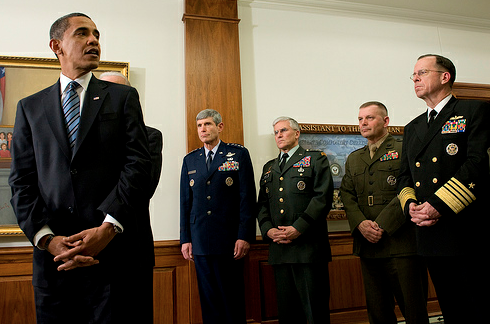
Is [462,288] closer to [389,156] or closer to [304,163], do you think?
[389,156]

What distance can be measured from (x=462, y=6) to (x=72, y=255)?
4.71 m

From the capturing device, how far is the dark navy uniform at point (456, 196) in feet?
6.12

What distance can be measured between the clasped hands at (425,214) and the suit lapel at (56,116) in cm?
162

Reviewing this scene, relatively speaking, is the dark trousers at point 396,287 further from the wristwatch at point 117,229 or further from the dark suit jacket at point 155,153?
the wristwatch at point 117,229

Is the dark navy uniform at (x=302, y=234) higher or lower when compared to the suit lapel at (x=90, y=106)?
lower

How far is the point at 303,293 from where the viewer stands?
2572 millimetres

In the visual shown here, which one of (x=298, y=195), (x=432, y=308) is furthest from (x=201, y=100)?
(x=432, y=308)

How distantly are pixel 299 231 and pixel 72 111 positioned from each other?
1645 mm

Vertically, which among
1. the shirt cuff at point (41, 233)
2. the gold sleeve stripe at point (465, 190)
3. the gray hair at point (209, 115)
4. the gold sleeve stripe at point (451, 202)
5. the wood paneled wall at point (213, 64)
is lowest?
the shirt cuff at point (41, 233)

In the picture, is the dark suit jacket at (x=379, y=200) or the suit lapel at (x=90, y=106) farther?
the dark suit jacket at (x=379, y=200)

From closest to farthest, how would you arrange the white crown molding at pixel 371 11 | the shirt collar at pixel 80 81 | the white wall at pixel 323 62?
the shirt collar at pixel 80 81 < the white wall at pixel 323 62 < the white crown molding at pixel 371 11

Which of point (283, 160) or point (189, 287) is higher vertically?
point (283, 160)

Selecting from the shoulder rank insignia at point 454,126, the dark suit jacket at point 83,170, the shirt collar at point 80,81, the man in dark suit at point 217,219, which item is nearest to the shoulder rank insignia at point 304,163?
the man in dark suit at point 217,219

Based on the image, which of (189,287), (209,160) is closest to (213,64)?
(209,160)
